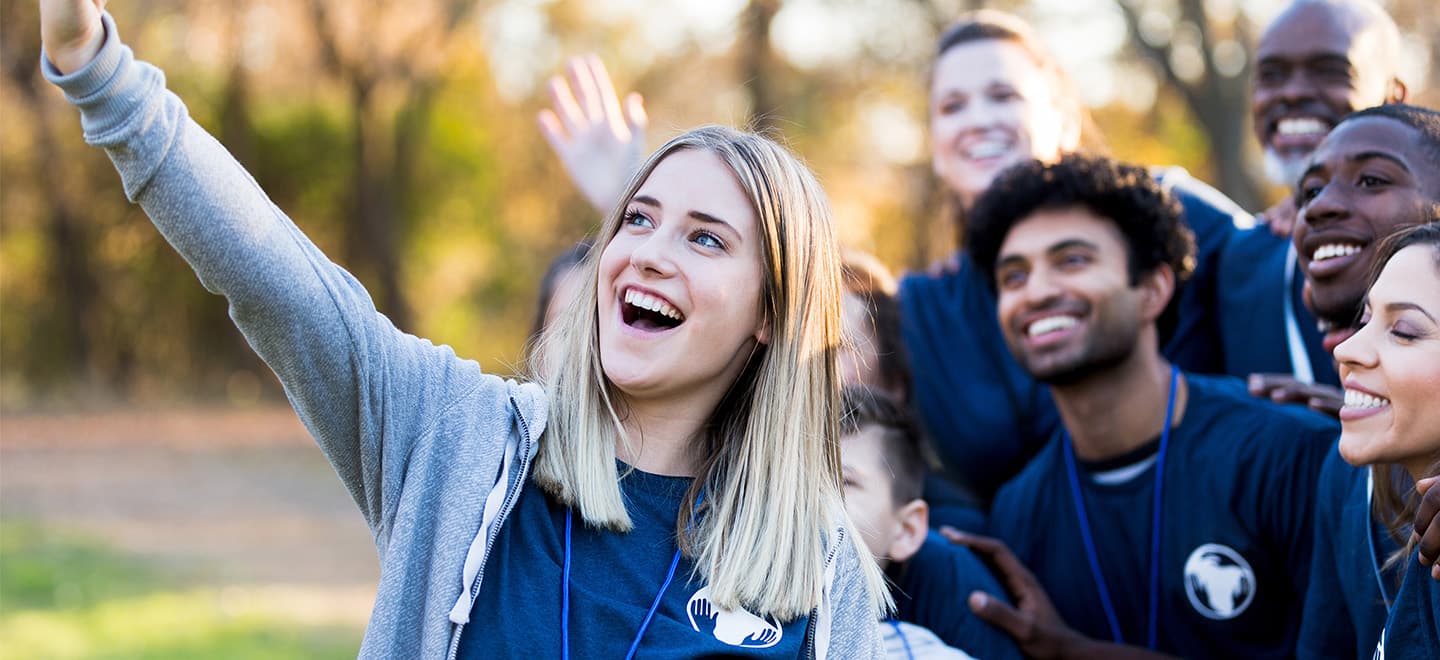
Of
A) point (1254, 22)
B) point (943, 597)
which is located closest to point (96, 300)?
point (1254, 22)

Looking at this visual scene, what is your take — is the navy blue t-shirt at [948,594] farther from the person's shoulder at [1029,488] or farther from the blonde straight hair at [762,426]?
the blonde straight hair at [762,426]

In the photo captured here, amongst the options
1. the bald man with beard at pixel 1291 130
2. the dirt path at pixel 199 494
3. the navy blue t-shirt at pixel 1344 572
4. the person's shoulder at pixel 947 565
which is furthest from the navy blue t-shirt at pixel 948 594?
the dirt path at pixel 199 494

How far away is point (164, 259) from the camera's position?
64.7ft

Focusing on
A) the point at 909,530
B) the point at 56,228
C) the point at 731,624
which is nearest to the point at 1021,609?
the point at 909,530

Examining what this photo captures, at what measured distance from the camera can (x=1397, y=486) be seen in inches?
115

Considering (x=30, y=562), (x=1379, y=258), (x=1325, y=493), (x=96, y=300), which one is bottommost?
(x=1325, y=493)

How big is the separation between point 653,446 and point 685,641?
1.36ft

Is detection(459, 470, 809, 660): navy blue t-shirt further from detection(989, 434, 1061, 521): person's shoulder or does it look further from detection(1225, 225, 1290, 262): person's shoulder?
detection(1225, 225, 1290, 262): person's shoulder

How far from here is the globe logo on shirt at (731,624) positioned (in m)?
2.50

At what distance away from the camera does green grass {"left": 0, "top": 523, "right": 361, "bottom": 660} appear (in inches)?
298

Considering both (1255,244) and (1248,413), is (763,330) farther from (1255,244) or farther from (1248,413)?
(1255,244)

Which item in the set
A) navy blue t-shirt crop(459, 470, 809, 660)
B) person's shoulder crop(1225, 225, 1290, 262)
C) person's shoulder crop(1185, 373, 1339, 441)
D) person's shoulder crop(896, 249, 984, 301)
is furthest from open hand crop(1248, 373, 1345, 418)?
navy blue t-shirt crop(459, 470, 809, 660)

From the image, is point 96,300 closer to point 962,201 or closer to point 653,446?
point 962,201

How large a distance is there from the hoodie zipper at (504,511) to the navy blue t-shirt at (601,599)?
0.11 feet
